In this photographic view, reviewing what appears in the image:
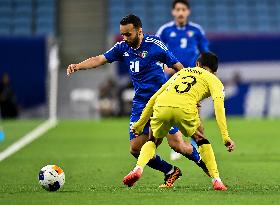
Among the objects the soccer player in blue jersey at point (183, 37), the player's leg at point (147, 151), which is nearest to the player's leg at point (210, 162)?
the player's leg at point (147, 151)

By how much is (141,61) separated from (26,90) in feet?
62.1

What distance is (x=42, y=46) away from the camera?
1134 inches

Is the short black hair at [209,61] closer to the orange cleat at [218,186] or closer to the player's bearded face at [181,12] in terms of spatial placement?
the orange cleat at [218,186]

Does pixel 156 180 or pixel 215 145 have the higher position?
pixel 156 180

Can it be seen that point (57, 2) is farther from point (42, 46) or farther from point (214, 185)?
point (214, 185)

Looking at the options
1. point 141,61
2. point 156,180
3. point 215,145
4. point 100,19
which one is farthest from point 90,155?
point 100,19

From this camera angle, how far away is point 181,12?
1394cm

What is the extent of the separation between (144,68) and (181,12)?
3933 millimetres

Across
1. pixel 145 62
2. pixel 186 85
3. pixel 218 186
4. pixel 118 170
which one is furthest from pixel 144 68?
pixel 118 170

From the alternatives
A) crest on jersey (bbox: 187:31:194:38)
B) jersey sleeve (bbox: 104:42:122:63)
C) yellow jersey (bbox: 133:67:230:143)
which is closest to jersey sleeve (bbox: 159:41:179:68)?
jersey sleeve (bbox: 104:42:122:63)

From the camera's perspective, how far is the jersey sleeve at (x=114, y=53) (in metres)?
10.3

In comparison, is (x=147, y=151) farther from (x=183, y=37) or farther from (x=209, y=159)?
(x=183, y=37)

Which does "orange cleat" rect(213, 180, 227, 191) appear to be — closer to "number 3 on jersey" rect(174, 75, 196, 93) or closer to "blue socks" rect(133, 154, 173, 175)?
"blue socks" rect(133, 154, 173, 175)

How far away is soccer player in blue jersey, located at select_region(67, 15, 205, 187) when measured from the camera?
33.1ft
